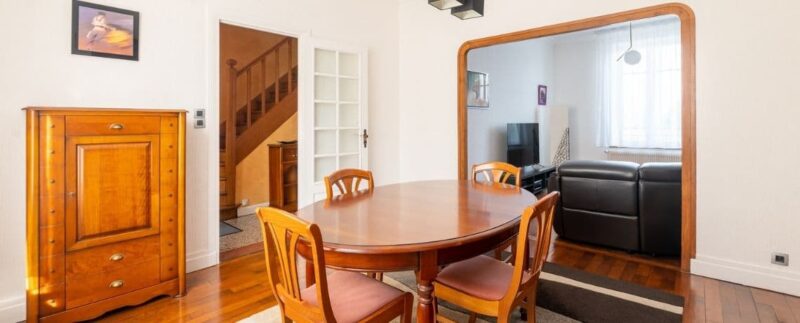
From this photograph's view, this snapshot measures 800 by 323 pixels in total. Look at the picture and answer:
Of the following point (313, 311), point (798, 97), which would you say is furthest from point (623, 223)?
point (313, 311)

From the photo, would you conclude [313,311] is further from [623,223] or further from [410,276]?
[623,223]

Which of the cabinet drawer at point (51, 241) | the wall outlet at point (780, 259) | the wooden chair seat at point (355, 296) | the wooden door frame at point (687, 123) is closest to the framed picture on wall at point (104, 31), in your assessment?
the cabinet drawer at point (51, 241)

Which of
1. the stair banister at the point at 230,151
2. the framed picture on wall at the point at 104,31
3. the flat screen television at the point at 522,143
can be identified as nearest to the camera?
the framed picture on wall at the point at 104,31

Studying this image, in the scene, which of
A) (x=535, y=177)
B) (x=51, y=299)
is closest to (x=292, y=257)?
(x=51, y=299)

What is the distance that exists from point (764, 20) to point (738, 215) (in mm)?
1304

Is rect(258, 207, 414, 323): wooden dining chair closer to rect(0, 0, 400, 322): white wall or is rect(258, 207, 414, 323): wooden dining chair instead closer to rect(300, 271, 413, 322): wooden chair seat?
rect(300, 271, 413, 322): wooden chair seat

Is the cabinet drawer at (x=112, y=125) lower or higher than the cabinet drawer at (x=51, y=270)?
higher

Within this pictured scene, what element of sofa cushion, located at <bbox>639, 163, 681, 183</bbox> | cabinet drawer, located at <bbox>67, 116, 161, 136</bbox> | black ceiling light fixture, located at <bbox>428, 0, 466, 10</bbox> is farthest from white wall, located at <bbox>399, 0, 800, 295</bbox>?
cabinet drawer, located at <bbox>67, 116, 161, 136</bbox>

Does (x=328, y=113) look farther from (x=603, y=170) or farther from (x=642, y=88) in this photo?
(x=642, y=88)

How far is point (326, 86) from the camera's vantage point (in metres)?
3.96

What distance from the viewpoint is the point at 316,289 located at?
135 centimetres

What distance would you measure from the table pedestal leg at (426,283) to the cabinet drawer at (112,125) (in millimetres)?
1894

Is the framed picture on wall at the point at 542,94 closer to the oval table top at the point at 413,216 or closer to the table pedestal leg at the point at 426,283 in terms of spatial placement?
the oval table top at the point at 413,216

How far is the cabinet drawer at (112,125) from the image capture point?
2131 mm
